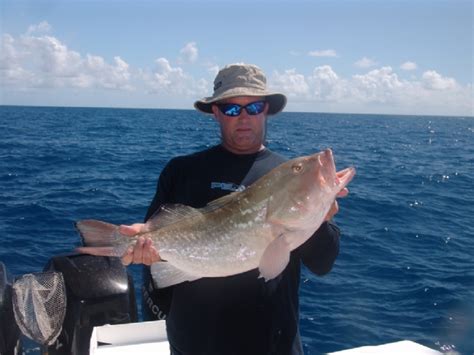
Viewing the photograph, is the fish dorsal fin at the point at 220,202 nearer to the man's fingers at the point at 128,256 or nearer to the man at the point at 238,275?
the man at the point at 238,275

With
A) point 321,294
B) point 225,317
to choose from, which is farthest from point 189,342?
point 321,294

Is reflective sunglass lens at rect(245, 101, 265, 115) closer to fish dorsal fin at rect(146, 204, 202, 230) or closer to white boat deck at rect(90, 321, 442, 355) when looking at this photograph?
fish dorsal fin at rect(146, 204, 202, 230)

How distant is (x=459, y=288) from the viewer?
31.8ft

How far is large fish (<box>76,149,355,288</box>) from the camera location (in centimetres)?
312

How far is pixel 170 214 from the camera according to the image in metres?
3.40

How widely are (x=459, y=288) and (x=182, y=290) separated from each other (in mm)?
7845

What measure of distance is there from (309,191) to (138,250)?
1217mm

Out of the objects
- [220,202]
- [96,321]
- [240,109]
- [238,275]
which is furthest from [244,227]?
[96,321]

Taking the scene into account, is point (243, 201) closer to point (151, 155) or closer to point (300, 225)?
point (300, 225)

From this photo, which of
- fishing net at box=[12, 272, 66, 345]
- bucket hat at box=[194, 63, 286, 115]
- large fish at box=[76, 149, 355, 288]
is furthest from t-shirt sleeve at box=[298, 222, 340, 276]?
fishing net at box=[12, 272, 66, 345]

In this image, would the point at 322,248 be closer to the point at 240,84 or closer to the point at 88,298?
the point at 240,84

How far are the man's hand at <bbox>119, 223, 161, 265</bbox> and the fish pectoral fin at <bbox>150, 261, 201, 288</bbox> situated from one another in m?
→ 0.12

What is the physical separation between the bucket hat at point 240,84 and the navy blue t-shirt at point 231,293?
0.42 metres

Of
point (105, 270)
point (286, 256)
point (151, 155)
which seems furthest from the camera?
point (151, 155)
